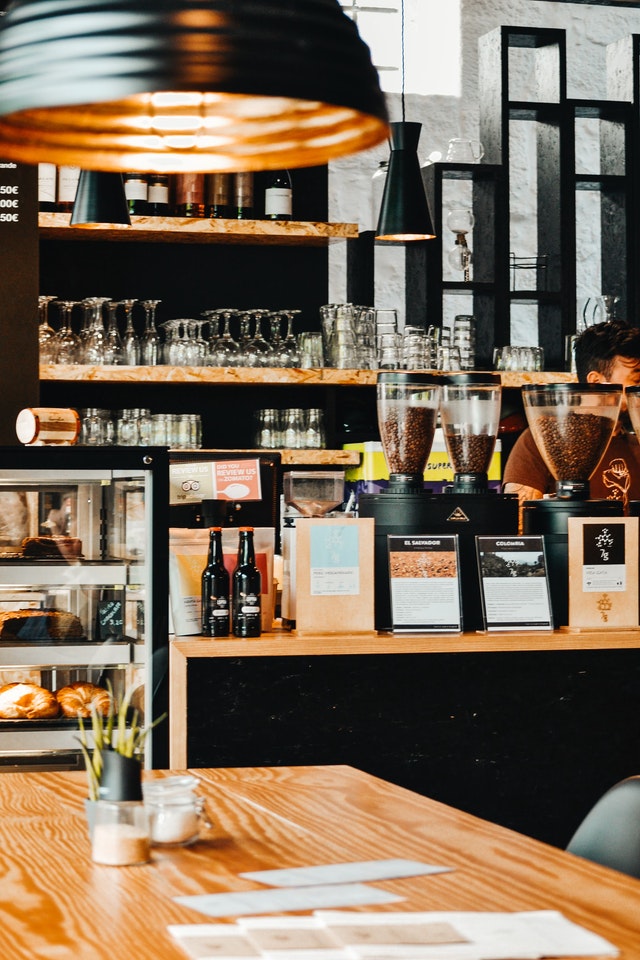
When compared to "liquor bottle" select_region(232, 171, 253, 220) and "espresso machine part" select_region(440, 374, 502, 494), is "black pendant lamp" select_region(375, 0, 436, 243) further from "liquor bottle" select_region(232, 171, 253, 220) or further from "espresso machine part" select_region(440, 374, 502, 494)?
"espresso machine part" select_region(440, 374, 502, 494)

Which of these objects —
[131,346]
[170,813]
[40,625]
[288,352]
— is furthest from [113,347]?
[170,813]

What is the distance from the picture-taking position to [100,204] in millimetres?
4469

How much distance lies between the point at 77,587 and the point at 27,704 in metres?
0.33

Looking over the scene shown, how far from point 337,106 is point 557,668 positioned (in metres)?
2.09

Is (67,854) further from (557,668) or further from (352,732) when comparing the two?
(557,668)

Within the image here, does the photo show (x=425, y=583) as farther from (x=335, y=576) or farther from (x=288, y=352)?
(x=288, y=352)

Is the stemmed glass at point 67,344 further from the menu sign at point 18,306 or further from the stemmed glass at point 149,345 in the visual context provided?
the menu sign at point 18,306

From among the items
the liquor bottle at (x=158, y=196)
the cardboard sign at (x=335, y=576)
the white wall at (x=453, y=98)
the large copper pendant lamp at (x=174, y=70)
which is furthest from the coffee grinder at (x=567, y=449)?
the white wall at (x=453, y=98)

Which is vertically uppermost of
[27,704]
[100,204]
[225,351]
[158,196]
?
[158,196]

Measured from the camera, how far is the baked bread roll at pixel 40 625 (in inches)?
129

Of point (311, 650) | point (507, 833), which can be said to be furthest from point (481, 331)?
point (507, 833)

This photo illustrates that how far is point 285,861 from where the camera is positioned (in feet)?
5.43

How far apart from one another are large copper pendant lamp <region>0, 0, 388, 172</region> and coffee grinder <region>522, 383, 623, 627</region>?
1887mm

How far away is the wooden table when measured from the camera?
138cm
